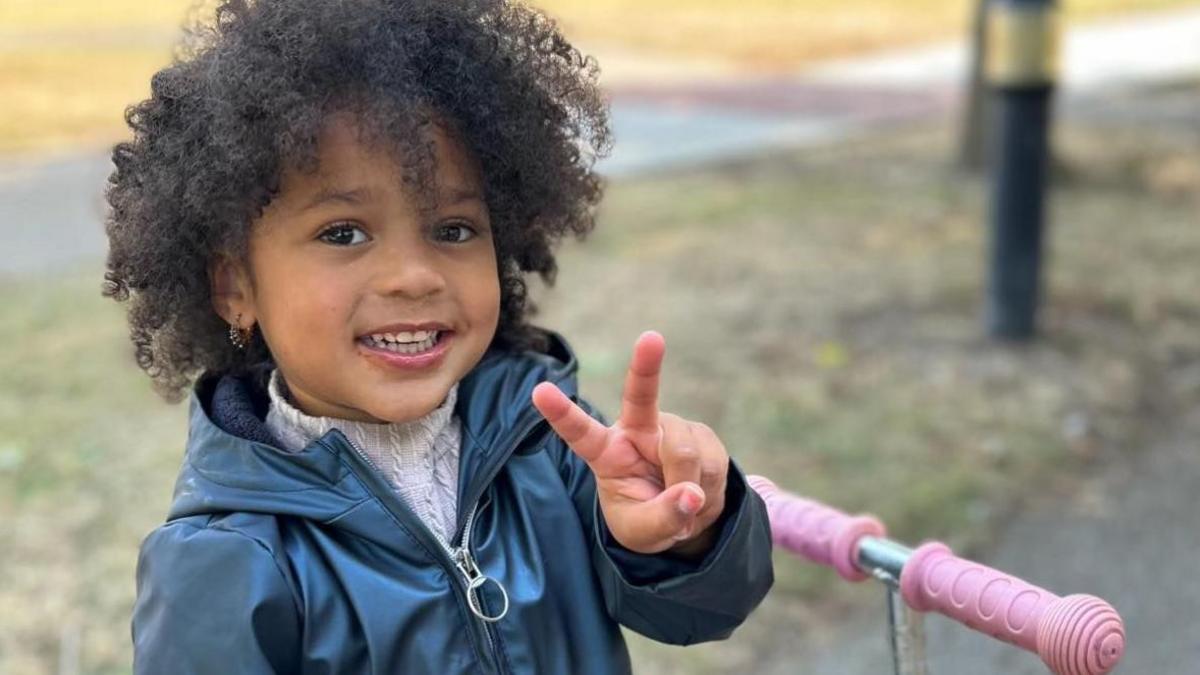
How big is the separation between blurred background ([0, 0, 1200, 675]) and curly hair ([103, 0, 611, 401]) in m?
0.62

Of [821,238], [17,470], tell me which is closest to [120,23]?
[821,238]

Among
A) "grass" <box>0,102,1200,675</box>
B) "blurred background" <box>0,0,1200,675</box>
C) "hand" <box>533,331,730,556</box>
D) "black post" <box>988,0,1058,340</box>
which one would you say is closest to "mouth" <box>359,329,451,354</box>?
"hand" <box>533,331,730,556</box>

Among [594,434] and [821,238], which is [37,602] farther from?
[821,238]

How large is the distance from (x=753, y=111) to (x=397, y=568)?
9.54m

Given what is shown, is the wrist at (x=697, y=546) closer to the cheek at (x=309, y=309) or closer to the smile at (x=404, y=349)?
the smile at (x=404, y=349)

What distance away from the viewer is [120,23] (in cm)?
1880

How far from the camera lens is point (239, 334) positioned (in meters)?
1.84

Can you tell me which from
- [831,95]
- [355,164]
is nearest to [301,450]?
[355,164]

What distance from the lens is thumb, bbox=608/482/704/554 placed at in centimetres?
155

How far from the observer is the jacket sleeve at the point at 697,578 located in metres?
1.71

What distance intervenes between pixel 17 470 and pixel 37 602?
2.76 feet

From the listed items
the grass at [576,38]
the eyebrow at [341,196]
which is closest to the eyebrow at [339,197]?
the eyebrow at [341,196]

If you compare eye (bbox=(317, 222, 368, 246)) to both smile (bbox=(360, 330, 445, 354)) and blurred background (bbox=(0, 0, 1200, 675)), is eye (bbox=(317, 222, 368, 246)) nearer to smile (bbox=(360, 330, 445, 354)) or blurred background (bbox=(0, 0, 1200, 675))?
smile (bbox=(360, 330, 445, 354))

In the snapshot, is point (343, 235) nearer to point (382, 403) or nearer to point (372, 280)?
point (372, 280)
